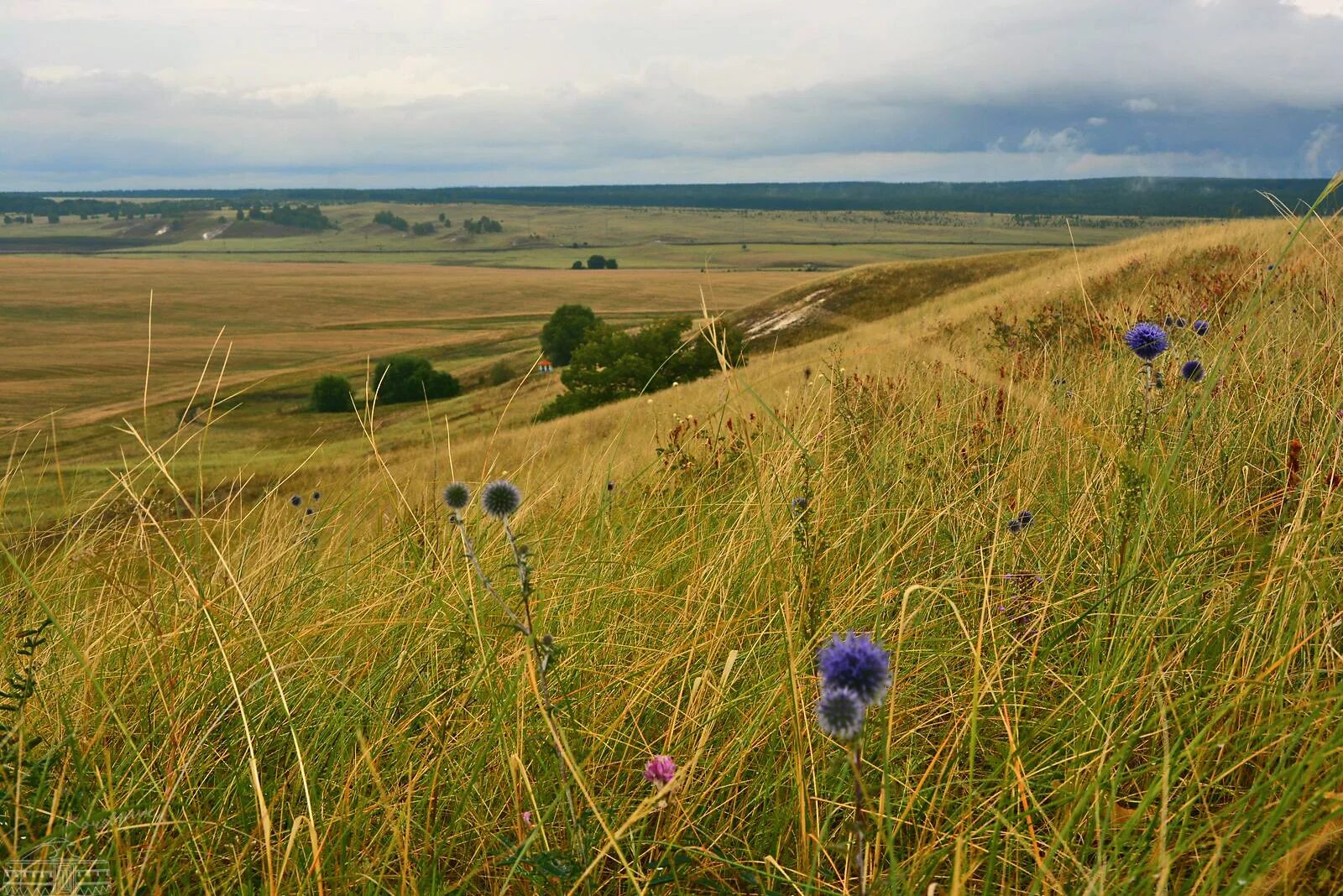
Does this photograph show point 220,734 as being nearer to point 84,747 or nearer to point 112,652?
point 84,747

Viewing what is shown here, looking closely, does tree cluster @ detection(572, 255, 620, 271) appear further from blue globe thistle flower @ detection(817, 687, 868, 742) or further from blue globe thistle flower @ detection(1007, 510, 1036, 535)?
blue globe thistle flower @ detection(817, 687, 868, 742)

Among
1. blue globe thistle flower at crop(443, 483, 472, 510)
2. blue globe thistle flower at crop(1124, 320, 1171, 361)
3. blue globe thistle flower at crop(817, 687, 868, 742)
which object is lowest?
blue globe thistle flower at crop(443, 483, 472, 510)

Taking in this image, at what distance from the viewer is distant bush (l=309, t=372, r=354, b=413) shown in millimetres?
63156

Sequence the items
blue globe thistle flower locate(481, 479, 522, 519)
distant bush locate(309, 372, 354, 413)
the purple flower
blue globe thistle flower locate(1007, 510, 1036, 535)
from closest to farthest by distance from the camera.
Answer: the purple flower, blue globe thistle flower locate(481, 479, 522, 519), blue globe thistle flower locate(1007, 510, 1036, 535), distant bush locate(309, 372, 354, 413)

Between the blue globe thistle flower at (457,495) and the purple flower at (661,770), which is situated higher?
the blue globe thistle flower at (457,495)

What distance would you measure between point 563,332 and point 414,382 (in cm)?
1400

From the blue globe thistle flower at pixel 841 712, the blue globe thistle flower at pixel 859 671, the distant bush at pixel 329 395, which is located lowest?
the distant bush at pixel 329 395

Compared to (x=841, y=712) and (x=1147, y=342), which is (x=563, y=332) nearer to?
(x=1147, y=342)

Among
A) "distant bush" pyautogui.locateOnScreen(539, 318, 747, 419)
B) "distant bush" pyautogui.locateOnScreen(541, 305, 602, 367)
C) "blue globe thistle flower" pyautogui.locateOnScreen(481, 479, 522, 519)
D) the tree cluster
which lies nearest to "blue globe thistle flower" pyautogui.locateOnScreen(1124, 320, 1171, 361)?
"blue globe thistle flower" pyautogui.locateOnScreen(481, 479, 522, 519)

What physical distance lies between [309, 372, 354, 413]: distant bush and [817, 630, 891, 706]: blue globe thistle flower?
6399 centimetres

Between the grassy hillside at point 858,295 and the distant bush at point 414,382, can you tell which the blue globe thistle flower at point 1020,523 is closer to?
the grassy hillside at point 858,295

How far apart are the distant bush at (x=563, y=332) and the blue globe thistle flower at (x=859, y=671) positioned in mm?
75646

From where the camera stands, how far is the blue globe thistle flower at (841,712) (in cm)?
113

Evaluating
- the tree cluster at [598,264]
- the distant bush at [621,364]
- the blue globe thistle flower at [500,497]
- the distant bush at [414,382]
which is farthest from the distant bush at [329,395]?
the tree cluster at [598,264]
